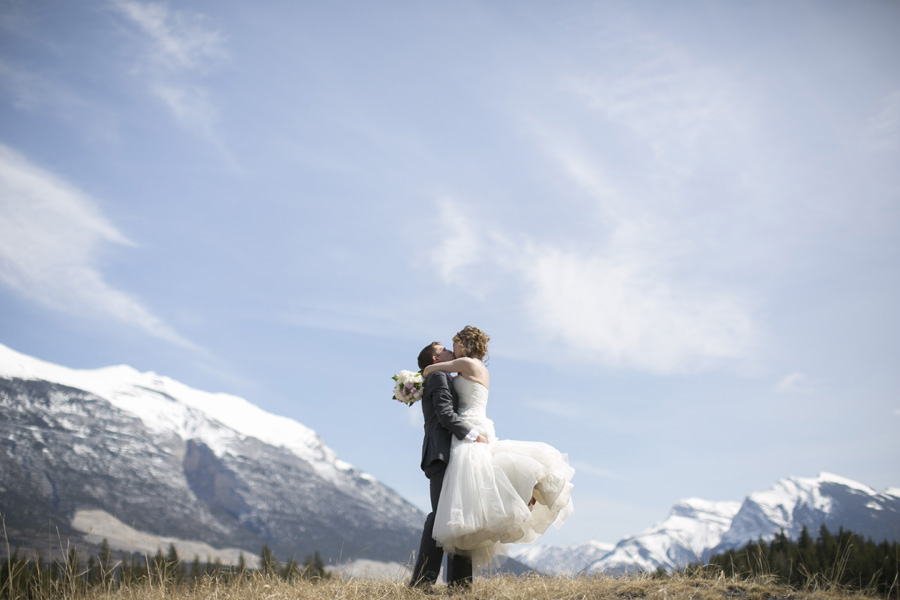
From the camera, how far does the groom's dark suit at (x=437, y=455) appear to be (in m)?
9.20

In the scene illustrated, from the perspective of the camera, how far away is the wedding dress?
8.74m

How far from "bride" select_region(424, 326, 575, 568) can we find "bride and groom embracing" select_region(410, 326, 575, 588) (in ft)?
0.04

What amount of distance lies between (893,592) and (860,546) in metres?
103

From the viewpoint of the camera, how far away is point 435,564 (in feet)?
30.5

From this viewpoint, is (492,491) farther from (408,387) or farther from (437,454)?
(408,387)

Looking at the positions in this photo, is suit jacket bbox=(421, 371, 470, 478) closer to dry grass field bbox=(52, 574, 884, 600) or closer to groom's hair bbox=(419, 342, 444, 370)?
groom's hair bbox=(419, 342, 444, 370)

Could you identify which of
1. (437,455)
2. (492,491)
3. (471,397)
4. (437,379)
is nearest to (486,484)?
(492,491)

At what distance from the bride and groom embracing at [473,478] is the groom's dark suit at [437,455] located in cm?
1

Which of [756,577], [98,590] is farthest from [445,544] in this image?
[98,590]

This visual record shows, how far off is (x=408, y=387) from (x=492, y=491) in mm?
2115

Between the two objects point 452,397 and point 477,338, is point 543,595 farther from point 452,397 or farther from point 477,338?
point 477,338

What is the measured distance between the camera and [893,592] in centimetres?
866

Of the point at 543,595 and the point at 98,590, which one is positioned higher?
the point at 543,595

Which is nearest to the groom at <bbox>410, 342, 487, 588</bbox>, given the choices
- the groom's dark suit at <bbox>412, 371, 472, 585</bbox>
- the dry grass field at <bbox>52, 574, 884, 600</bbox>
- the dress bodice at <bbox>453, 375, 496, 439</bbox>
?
the groom's dark suit at <bbox>412, 371, 472, 585</bbox>
